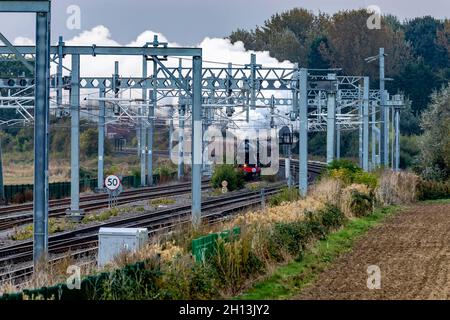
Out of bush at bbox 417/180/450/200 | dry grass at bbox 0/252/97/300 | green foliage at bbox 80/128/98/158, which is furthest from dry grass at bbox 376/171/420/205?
green foliage at bbox 80/128/98/158

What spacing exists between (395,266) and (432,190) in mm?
31998

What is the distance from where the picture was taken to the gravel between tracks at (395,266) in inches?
678

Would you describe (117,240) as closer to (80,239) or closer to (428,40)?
(80,239)

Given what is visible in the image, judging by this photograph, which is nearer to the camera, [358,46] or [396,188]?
[396,188]

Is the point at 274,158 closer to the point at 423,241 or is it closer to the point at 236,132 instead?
the point at 236,132

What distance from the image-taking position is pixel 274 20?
12581cm

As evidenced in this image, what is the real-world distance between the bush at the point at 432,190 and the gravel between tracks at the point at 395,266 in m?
17.8

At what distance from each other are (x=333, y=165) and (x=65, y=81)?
12054 mm

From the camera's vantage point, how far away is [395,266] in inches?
842

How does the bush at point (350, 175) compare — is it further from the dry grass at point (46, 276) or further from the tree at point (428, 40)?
the tree at point (428, 40)

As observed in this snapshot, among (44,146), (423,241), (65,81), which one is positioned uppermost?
(65,81)

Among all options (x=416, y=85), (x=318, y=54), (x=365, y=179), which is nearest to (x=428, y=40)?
(x=416, y=85)

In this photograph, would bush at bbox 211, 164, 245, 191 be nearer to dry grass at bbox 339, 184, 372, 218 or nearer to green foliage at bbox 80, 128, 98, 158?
dry grass at bbox 339, 184, 372, 218
